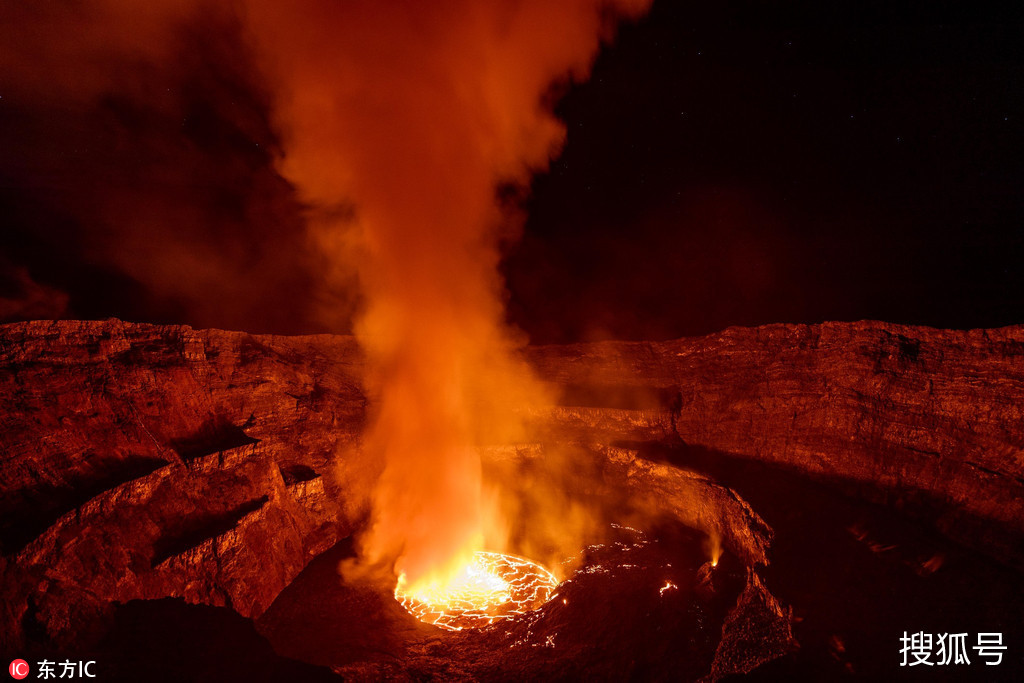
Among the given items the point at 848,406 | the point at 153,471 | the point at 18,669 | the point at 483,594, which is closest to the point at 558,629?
the point at 483,594

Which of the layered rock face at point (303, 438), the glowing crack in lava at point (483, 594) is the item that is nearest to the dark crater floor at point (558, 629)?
the glowing crack in lava at point (483, 594)

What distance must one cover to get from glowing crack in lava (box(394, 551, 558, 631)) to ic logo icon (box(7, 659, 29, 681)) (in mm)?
5805

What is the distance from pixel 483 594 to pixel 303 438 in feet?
19.8

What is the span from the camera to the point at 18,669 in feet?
20.6

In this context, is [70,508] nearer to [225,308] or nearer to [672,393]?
[225,308]

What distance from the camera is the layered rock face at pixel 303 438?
26.5 ft

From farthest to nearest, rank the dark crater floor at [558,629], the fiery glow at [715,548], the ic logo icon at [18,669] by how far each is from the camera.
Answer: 1. the fiery glow at [715,548]
2. the dark crater floor at [558,629]
3. the ic logo icon at [18,669]

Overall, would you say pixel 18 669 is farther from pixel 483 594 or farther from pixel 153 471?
pixel 483 594

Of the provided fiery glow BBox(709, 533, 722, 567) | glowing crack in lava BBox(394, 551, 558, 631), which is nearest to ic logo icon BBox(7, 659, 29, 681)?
glowing crack in lava BBox(394, 551, 558, 631)

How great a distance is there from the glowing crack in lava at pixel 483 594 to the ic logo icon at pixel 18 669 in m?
5.81

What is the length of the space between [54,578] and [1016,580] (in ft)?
53.0

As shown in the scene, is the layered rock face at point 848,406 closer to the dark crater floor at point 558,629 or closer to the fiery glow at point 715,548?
the fiery glow at point 715,548

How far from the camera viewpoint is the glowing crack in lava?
9586mm

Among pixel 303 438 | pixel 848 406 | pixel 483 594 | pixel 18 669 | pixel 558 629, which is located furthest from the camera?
pixel 303 438
